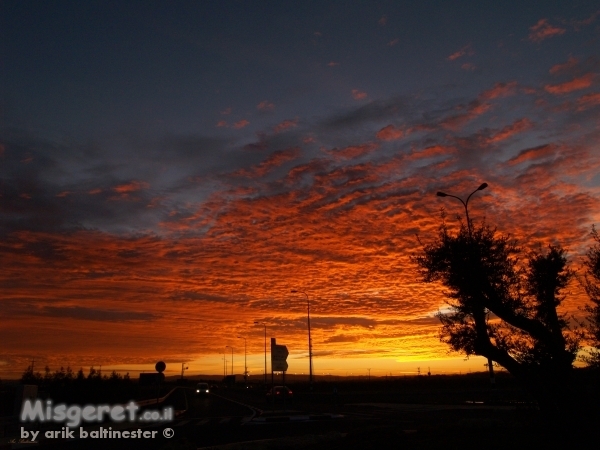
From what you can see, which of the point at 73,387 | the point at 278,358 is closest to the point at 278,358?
the point at 278,358

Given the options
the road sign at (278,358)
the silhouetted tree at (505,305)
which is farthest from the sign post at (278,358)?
the silhouetted tree at (505,305)

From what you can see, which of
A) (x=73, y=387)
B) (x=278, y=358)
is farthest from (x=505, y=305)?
(x=73, y=387)

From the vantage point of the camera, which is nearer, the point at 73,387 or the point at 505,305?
the point at 505,305

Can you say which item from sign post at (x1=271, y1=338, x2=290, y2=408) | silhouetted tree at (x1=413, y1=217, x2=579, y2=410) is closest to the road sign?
sign post at (x1=271, y1=338, x2=290, y2=408)

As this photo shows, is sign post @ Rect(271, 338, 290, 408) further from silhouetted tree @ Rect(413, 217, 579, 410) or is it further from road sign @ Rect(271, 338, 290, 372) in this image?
silhouetted tree @ Rect(413, 217, 579, 410)

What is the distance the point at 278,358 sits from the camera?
31.8 m

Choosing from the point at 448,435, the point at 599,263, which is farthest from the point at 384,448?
the point at 599,263

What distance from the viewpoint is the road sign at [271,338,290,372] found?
31.5m

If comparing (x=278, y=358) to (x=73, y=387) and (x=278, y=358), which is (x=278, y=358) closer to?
(x=278, y=358)

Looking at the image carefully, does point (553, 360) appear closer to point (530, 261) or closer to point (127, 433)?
point (530, 261)

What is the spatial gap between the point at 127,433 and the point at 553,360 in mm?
18730

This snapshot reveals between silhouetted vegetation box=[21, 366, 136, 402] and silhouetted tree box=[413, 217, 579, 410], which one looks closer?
silhouetted tree box=[413, 217, 579, 410]

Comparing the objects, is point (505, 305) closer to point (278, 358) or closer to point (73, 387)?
point (278, 358)

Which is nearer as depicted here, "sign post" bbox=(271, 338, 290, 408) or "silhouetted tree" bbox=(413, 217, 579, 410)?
"silhouetted tree" bbox=(413, 217, 579, 410)
